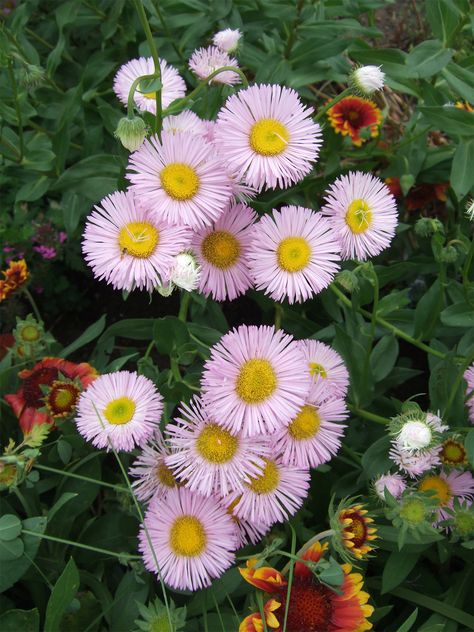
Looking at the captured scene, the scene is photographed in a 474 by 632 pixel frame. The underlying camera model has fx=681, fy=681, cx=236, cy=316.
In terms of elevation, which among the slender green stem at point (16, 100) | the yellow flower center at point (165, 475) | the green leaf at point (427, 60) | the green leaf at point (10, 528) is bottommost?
the green leaf at point (10, 528)

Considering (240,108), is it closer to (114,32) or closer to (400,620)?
(114,32)

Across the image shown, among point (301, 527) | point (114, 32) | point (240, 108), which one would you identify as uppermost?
point (114, 32)

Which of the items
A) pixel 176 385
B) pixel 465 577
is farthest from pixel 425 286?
pixel 176 385

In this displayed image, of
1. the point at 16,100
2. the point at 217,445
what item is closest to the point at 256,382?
the point at 217,445

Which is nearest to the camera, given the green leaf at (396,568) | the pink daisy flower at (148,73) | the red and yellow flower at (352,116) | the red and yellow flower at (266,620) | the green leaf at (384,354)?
the red and yellow flower at (266,620)

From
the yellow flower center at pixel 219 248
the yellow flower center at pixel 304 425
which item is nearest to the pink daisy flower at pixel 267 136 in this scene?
the yellow flower center at pixel 219 248

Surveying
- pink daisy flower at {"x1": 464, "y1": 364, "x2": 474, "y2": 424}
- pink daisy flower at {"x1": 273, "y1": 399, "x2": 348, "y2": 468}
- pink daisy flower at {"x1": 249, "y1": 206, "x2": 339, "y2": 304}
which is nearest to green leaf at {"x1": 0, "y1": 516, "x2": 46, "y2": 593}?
pink daisy flower at {"x1": 273, "y1": 399, "x2": 348, "y2": 468}

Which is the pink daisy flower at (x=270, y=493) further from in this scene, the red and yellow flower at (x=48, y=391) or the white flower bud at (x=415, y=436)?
A: the red and yellow flower at (x=48, y=391)

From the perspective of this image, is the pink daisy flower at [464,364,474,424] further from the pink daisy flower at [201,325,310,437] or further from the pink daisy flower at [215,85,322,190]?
the pink daisy flower at [215,85,322,190]

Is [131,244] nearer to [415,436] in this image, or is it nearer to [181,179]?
[181,179]
